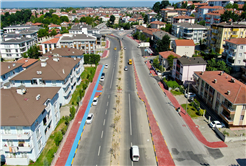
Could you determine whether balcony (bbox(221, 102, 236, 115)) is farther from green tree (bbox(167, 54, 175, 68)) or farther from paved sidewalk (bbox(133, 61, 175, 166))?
green tree (bbox(167, 54, 175, 68))

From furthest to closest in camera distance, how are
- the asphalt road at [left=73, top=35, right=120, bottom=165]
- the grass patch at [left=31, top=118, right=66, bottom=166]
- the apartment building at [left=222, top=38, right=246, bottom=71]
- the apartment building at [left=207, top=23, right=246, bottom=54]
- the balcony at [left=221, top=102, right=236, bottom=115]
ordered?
the apartment building at [left=207, top=23, right=246, bottom=54] < the apartment building at [left=222, top=38, right=246, bottom=71] < the balcony at [left=221, top=102, right=236, bottom=115] < the asphalt road at [left=73, top=35, right=120, bottom=165] < the grass patch at [left=31, top=118, right=66, bottom=166]

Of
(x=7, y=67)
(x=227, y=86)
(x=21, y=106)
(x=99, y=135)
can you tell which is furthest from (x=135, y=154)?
(x=7, y=67)

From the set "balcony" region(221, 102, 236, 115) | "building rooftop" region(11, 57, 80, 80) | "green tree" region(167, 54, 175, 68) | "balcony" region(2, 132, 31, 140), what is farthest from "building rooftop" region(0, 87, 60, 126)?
"green tree" region(167, 54, 175, 68)

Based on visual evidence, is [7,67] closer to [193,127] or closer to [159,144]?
[159,144]

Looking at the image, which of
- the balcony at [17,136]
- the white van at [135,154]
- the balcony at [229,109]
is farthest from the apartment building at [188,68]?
the balcony at [17,136]

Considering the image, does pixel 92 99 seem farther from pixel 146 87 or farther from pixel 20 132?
pixel 20 132

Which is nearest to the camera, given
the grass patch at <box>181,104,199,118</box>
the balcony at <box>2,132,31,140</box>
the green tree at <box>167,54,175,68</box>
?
the balcony at <box>2,132,31,140</box>

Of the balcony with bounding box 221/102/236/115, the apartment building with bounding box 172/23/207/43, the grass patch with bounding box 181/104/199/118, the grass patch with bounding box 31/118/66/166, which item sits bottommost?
the grass patch with bounding box 31/118/66/166

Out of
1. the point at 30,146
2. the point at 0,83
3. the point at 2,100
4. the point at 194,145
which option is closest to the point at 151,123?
the point at 194,145
